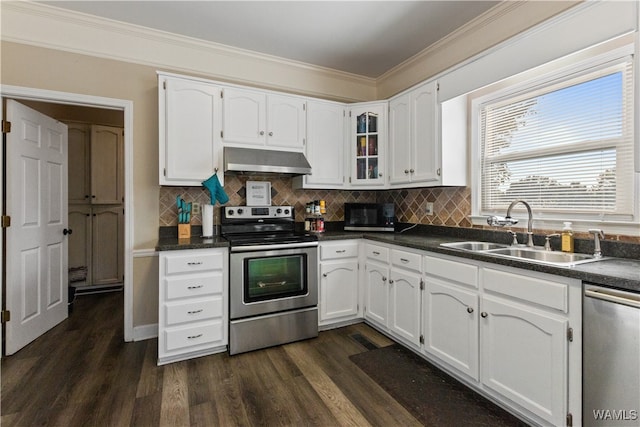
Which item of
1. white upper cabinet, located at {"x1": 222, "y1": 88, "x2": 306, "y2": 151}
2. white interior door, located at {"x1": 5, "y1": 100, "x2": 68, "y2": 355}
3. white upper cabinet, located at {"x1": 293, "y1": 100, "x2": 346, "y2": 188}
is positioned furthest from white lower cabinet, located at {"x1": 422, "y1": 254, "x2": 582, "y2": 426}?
white interior door, located at {"x1": 5, "y1": 100, "x2": 68, "y2": 355}

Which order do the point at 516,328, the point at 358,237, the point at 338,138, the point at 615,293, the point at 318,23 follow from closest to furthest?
1. the point at 615,293
2. the point at 516,328
3. the point at 318,23
4. the point at 358,237
5. the point at 338,138

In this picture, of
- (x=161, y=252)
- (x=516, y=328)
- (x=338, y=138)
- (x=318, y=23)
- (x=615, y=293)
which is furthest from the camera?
(x=338, y=138)

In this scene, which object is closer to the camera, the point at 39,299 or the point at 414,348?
the point at 414,348

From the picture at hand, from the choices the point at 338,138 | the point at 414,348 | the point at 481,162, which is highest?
the point at 338,138

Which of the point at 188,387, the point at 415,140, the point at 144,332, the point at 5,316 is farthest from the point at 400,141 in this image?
the point at 5,316

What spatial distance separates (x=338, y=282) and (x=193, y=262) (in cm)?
130

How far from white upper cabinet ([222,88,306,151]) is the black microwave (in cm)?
88

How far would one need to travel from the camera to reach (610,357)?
128 centimetres

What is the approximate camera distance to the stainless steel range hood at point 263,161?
8.55 feet

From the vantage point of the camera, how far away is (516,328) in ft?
5.33

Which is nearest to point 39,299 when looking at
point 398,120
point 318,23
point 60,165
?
point 60,165

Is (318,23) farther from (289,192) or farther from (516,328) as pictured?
(516,328)

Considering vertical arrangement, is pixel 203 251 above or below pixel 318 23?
below

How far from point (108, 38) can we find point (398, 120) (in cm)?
268
